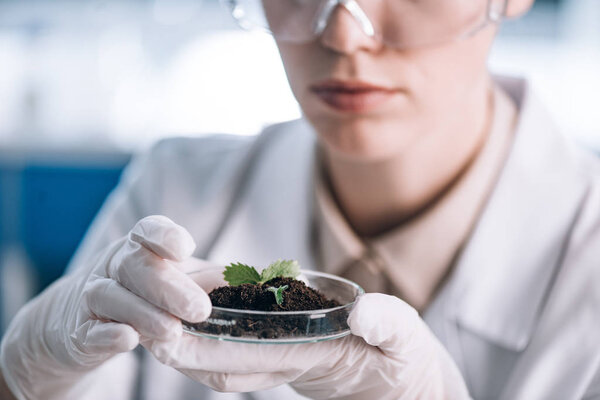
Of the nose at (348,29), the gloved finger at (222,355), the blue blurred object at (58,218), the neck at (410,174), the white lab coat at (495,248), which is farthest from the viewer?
the blue blurred object at (58,218)

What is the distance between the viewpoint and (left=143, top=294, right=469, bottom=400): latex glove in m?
0.72

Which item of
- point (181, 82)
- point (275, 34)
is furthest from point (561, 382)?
point (181, 82)

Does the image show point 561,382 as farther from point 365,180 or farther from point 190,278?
point 190,278

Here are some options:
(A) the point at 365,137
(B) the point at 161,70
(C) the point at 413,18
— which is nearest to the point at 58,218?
(B) the point at 161,70

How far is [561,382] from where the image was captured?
101 cm

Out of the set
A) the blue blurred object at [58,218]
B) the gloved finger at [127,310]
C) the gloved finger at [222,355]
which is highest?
the gloved finger at [127,310]

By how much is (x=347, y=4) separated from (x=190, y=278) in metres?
0.47

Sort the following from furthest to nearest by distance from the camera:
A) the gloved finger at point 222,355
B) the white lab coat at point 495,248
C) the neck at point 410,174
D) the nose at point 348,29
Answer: the neck at point 410,174 < the white lab coat at point 495,248 < the nose at point 348,29 < the gloved finger at point 222,355

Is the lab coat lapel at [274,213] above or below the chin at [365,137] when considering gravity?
below

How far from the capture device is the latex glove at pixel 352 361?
72cm

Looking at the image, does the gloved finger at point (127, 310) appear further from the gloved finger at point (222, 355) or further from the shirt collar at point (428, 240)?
the shirt collar at point (428, 240)

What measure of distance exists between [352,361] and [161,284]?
0.82 ft

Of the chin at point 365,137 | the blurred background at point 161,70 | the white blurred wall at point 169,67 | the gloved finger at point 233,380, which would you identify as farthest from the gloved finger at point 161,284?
the white blurred wall at point 169,67

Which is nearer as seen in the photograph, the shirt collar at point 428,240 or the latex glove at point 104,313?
the latex glove at point 104,313
